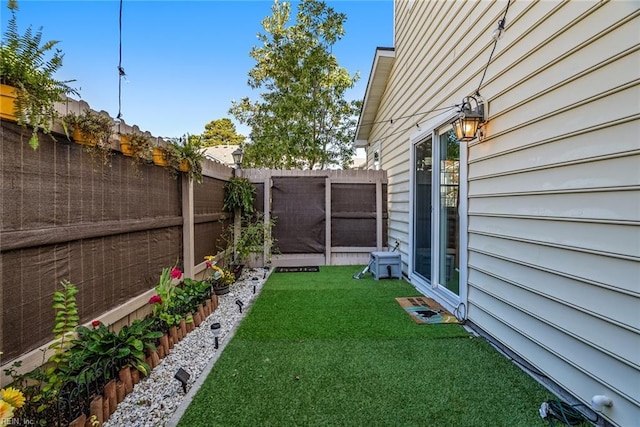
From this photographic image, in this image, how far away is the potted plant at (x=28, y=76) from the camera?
155 cm

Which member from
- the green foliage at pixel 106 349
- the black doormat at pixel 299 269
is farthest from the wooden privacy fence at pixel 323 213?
the green foliage at pixel 106 349

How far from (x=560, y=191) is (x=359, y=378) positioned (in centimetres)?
184

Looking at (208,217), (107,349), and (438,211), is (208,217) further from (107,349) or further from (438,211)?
(438,211)

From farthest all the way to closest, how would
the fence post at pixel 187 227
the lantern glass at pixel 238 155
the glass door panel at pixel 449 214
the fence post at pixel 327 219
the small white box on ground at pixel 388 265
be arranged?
the fence post at pixel 327 219 → the lantern glass at pixel 238 155 → the small white box on ground at pixel 388 265 → the fence post at pixel 187 227 → the glass door panel at pixel 449 214

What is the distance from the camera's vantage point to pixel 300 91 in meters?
8.98

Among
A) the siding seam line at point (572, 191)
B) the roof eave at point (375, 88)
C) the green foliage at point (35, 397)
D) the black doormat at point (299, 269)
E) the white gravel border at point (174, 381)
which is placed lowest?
the white gravel border at point (174, 381)

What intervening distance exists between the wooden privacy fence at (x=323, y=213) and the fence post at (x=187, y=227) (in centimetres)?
228

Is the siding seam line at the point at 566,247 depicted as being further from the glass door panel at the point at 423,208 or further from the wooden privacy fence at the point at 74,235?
the wooden privacy fence at the point at 74,235

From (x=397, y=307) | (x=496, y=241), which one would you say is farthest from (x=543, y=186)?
(x=397, y=307)

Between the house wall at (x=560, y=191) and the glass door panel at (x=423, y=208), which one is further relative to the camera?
the glass door panel at (x=423, y=208)

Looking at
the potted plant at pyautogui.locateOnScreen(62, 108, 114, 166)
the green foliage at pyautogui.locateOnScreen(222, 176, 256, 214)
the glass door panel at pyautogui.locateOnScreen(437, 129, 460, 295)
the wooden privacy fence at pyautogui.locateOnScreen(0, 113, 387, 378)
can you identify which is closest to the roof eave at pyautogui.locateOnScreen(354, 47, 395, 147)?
the glass door panel at pyautogui.locateOnScreen(437, 129, 460, 295)

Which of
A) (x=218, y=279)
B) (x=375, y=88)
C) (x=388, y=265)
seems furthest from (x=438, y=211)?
(x=375, y=88)

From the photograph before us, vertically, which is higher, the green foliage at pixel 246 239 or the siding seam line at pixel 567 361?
the green foliage at pixel 246 239

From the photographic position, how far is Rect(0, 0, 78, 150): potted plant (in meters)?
1.55
